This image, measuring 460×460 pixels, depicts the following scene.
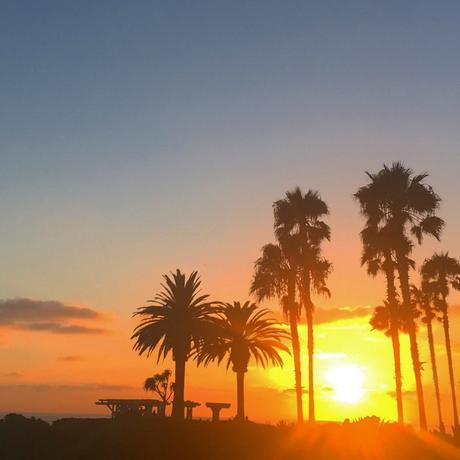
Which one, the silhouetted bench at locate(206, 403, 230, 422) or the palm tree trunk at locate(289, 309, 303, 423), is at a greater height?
the palm tree trunk at locate(289, 309, 303, 423)

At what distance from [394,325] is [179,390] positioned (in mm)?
17742

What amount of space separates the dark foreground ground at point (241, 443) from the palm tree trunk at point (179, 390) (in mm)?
8626

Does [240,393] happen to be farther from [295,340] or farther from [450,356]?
[450,356]

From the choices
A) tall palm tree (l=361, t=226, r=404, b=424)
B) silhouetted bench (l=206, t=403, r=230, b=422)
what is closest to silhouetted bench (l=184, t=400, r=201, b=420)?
silhouetted bench (l=206, t=403, r=230, b=422)

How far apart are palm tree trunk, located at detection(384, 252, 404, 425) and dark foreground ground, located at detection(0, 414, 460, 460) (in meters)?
6.00

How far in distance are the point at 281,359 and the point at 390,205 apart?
19219 millimetres

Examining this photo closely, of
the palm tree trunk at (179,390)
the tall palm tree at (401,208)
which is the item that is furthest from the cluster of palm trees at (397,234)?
the palm tree trunk at (179,390)

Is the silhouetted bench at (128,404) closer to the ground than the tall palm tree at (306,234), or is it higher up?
closer to the ground

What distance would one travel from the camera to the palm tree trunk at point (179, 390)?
46.7 metres

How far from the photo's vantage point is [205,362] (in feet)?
172

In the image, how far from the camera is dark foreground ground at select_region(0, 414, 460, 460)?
2867cm

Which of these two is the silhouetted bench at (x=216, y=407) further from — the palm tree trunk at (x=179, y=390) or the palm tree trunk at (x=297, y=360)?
the palm tree trunk at (x=297, y=360)

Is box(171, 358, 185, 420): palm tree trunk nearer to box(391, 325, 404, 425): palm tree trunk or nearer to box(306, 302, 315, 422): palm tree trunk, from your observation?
box(306, 302, 315, 422): palm tree trunk

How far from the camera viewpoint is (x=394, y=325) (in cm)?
4112
